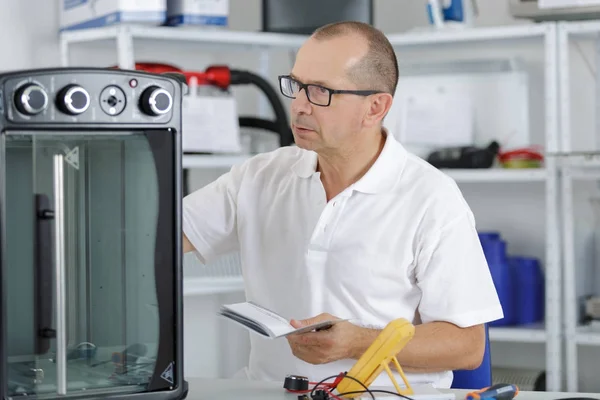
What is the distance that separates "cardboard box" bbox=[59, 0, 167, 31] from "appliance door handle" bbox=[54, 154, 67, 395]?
5.12 ft

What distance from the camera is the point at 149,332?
122cm

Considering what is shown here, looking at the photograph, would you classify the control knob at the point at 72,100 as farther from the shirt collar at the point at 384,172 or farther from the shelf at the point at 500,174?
the shelf at the point at 500,174

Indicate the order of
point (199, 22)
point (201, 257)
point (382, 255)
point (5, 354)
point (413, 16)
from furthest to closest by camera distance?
point (413, 16) → point (199, 22) → point (201, 257) → point (382, 255) → point (5, 354)

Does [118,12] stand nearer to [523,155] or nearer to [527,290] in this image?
[523,155]

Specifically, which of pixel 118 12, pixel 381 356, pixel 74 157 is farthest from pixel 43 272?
pixel 118 12

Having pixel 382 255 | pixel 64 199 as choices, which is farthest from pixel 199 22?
pixel 64 199

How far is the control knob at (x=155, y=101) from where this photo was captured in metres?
1.18

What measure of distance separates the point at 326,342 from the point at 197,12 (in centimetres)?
154

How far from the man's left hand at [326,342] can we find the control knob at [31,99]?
0.52 metres

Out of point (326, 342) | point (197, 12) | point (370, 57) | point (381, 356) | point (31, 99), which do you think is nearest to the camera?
point (31, 99)

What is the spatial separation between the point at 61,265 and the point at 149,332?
0.49ft

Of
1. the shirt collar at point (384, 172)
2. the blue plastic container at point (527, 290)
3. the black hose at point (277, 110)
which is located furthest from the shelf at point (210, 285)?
the shirt collar at point (384, 172)

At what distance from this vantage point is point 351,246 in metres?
1.72

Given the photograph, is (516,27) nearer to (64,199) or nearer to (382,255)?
(382,255)
